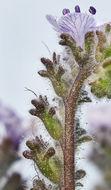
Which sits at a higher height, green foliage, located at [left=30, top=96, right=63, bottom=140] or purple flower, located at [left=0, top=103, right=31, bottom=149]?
purple flower, located at [left=0, top=103, right=31, bottom=149]

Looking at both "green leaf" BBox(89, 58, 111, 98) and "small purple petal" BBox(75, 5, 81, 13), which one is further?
"small purple petal" BBox(75, 5, 81, 13)

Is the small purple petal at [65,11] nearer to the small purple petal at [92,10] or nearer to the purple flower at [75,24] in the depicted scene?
the purple flower at [75,24]

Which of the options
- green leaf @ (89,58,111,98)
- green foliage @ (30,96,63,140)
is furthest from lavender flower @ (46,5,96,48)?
green foliage @ (30,96,63,140)

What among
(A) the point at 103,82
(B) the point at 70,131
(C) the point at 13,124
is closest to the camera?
(B) the point at 70,131

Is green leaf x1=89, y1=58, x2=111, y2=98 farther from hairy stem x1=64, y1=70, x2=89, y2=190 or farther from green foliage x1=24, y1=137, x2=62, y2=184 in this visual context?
green foliage x1=24, y1=137, x2=62, y2=184

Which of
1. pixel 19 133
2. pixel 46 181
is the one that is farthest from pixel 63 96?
pixel 19 133

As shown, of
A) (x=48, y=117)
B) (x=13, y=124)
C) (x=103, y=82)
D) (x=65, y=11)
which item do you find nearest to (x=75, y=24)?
(x=65, y=11)

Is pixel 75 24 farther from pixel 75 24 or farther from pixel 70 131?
pixel 70 131
